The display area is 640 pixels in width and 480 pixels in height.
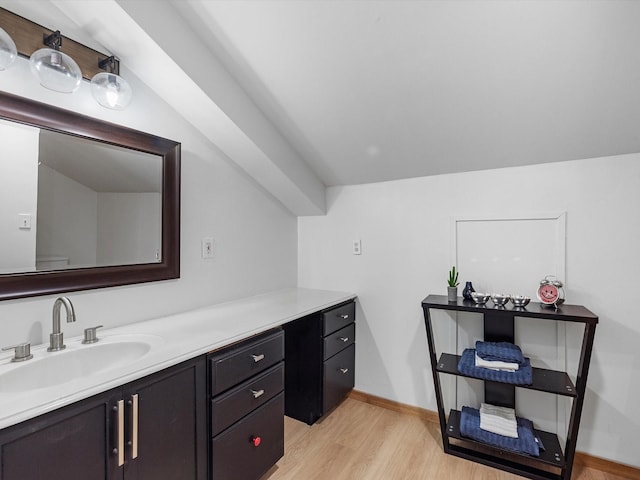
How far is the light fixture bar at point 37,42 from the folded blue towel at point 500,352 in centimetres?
234

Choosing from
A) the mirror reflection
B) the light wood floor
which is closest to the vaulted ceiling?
the mirror reflection

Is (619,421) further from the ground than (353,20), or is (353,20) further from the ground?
(353,20)

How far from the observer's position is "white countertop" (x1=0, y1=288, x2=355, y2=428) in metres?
0.89

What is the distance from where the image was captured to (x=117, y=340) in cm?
138

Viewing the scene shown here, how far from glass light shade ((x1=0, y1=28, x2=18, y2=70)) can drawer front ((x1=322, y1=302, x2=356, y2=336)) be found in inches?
71.4

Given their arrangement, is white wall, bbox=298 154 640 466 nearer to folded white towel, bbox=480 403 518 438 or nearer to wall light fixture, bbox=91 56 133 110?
folded white towel, bbox=480 403 518 438

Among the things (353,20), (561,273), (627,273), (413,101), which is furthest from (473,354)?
(353,20)

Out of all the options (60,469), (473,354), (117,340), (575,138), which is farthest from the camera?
(473,354)

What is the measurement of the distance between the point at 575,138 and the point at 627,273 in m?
0.74

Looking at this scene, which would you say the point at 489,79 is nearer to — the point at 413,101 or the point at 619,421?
the point at 413,101

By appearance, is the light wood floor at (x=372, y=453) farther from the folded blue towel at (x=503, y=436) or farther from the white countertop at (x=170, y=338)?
the white countertop at (x=170, y=338)

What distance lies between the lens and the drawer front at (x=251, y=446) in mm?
1375

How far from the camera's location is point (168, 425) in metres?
1.19

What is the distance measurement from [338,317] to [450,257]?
32.9 inches
